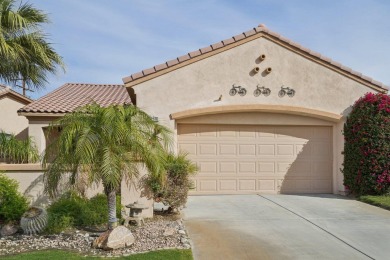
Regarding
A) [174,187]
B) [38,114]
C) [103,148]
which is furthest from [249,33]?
[38,114]

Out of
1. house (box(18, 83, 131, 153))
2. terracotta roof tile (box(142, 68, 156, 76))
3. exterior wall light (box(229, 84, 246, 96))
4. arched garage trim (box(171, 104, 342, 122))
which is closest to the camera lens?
terracotta roof tile (box(142, 68, 156, 76))

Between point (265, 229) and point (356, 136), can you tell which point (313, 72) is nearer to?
point (356, 136)

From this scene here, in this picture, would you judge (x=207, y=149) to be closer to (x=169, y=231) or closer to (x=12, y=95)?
(x=169, y=231)

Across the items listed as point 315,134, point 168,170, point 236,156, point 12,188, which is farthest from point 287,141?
point 12,188

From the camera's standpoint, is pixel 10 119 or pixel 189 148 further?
pixel 10 119

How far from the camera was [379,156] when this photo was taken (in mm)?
11711

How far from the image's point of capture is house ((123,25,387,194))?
489 inches

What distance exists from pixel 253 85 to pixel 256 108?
0.77 m

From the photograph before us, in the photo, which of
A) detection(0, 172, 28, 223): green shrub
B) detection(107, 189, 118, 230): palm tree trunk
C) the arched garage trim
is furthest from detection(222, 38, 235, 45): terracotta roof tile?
detection(0, 172, 28, 223): green shrub

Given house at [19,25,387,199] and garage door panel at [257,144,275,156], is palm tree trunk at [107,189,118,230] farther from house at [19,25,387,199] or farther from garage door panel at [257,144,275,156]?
garage door panel at [257,144,275,156]

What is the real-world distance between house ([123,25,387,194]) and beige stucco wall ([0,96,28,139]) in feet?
36.0

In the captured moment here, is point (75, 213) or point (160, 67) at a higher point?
point (160, 67)

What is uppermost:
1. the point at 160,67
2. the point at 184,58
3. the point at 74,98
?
the point at 184,58

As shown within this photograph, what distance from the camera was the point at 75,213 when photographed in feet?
29.4
